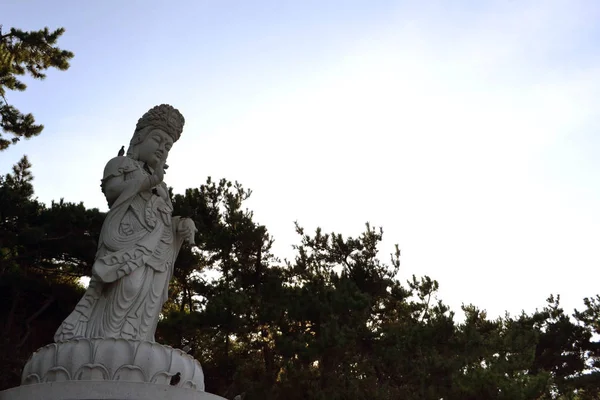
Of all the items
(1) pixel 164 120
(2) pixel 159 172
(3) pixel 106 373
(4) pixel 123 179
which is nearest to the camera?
(3) pixel 106 373

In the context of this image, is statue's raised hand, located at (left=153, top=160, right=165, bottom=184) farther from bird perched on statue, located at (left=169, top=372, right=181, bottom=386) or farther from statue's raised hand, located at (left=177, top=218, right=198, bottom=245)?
bird perched on statue, located at (left=169, top=372, right=181, bottom=386)

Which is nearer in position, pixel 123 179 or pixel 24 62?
pixel 123 179

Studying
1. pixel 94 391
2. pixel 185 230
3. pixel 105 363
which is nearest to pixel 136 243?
pixel 185 230

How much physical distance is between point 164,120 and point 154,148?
34 centimetres

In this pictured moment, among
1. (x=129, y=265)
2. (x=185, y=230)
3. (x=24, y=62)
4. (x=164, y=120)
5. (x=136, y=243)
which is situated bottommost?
(x=129, y=265)

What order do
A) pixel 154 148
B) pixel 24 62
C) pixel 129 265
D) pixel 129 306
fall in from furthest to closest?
pixel 24 62 → pixel 154 148 → pixel 129 265 → pixel 129 306

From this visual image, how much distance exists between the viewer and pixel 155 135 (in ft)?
22.8

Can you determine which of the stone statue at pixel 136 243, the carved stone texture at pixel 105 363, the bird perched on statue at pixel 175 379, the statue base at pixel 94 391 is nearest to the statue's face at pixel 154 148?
the stone statue at pixel 136 243

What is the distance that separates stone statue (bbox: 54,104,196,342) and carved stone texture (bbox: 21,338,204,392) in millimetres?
493

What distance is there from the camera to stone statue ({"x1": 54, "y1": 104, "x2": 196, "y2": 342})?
570 centimetres

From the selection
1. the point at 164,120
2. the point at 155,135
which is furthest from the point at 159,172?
the point at 164,120

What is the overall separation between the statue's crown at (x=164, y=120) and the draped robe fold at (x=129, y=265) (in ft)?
1.78

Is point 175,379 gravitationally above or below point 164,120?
below

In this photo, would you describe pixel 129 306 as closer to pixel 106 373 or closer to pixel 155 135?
pixel 106 373
